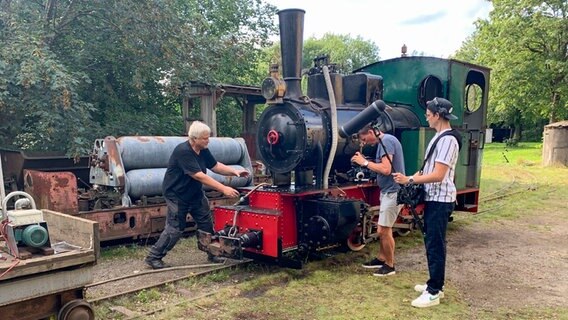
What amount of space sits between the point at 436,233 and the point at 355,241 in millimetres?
1828

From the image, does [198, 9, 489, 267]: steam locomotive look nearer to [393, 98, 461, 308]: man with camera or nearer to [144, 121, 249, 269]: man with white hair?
[144, 121, 249, 269]: man with white hair

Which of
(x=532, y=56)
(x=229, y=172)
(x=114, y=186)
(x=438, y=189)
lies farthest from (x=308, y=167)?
(x=532, y=56)

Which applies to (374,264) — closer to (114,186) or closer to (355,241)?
(355,241)

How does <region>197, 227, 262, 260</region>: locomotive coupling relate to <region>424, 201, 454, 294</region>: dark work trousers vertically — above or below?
below

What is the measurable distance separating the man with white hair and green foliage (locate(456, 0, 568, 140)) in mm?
23789

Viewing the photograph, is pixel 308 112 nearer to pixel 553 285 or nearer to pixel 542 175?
pixel 553 285

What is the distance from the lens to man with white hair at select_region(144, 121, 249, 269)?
17.4 feet

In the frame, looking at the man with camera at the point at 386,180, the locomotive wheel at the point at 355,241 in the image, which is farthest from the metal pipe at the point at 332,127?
the locomotive wheel at the point at 355,241

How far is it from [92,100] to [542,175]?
49.7 ft

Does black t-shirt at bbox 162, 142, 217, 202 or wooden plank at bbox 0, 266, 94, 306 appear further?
black t-shirt at bbox 162, 142, 217, 202

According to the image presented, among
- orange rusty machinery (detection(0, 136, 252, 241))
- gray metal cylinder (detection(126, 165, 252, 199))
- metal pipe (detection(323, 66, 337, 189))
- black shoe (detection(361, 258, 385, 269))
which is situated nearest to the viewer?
metal pipe (detection(323, 66, 337, 189))

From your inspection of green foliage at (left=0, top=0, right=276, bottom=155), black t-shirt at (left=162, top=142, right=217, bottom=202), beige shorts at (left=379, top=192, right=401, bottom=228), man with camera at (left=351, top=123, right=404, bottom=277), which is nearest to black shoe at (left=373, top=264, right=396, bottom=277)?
man with camera at (left=351, top=123, right=404, bottom=277)

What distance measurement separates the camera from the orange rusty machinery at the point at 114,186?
5.97 meters

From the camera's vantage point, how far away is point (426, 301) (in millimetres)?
4508
